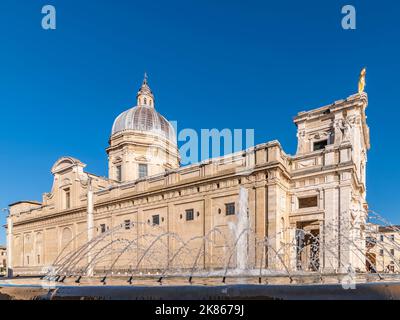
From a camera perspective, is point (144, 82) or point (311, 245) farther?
point (144, 82)

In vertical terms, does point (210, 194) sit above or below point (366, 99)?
below

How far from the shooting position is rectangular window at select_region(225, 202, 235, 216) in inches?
875

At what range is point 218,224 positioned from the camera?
22719 mm

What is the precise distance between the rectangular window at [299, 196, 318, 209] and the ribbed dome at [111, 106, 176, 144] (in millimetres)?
23605

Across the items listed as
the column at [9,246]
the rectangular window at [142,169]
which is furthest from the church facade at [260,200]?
the rectangular window at [142,169]

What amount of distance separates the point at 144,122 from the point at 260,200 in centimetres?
2513

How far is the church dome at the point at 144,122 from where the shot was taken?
1634 inches

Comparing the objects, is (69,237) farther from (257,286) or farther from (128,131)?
(257,286)

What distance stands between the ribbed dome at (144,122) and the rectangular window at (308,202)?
2361 cm

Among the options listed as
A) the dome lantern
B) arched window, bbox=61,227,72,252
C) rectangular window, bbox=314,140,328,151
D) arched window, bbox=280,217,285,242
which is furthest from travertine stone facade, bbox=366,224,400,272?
the dome lantern

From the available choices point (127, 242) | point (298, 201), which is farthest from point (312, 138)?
point (127, 242)

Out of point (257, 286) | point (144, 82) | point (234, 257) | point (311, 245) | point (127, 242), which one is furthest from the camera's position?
point (144, 82)

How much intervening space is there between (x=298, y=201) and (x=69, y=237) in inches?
973

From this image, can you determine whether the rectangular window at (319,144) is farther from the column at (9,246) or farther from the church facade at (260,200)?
the column at (9,246)
